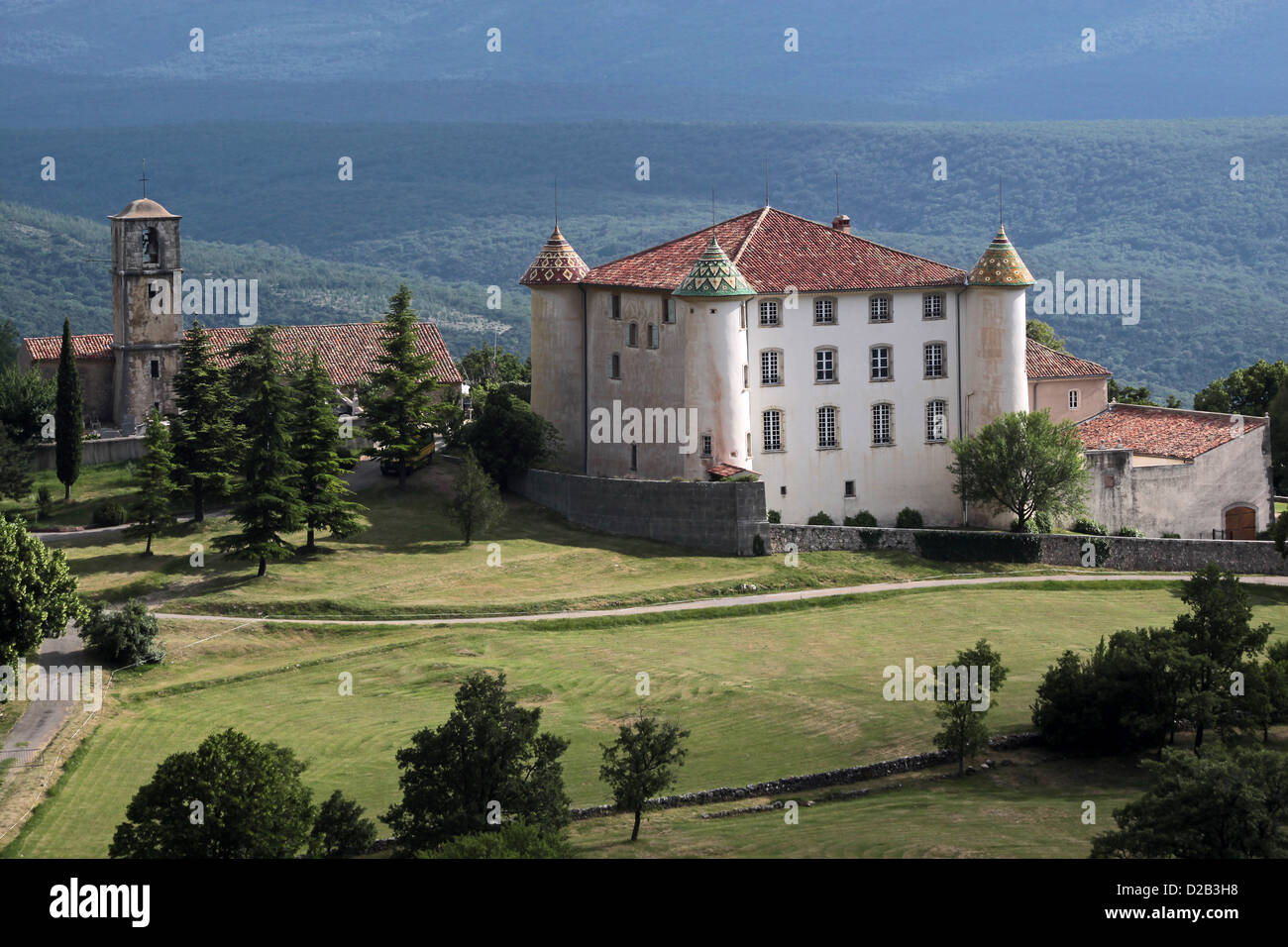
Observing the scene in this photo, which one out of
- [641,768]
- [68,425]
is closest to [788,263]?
[68,425]

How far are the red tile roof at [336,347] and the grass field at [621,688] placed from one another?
85.2 ft

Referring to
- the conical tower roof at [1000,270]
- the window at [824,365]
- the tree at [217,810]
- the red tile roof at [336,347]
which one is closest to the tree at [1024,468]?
the conical tower roof at [1000,270]

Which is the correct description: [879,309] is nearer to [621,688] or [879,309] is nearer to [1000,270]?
[1000,270]

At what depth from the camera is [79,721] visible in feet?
171

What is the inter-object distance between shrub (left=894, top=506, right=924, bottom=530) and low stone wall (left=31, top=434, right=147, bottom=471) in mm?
30353

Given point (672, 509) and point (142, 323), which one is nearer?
point (672, 509)

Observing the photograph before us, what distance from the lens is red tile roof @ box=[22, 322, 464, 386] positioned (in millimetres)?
85688

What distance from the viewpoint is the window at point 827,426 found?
77.4m

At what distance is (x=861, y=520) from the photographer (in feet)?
255

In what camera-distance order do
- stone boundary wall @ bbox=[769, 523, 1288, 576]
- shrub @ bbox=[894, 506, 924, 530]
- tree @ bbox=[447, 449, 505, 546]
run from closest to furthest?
1. tree @ bbox=[447, 449, 505, 546]
2. stone boundary wall @ bbox=[769, 523, 1288, 576]
3. shrub @ bbox=[894, 506, 924, 530]

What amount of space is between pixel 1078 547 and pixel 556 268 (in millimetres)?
23340

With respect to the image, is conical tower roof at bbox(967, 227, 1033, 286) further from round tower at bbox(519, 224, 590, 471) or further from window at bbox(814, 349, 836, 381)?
round tower at bbox(519, 224, 590, 471)

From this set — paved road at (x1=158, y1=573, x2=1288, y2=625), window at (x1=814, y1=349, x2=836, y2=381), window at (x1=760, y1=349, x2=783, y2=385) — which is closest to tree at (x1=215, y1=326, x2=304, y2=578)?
paved road at (x1=158, y1=573, x2=1288, y2=625)
